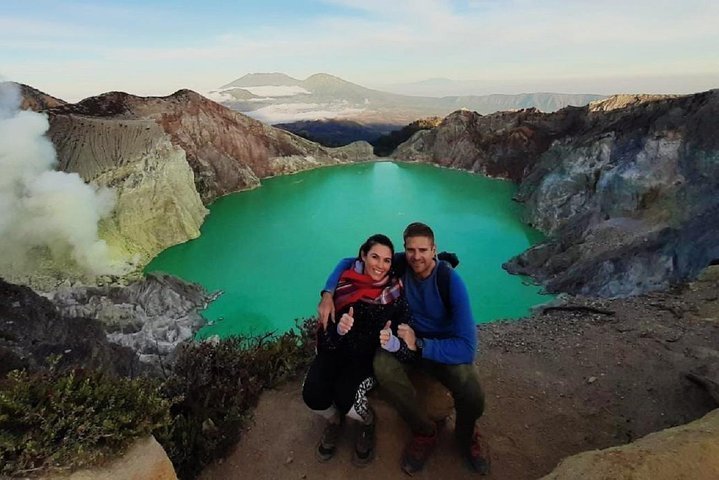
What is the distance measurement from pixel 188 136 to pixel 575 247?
83.7 feet

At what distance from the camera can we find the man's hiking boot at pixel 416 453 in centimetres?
373

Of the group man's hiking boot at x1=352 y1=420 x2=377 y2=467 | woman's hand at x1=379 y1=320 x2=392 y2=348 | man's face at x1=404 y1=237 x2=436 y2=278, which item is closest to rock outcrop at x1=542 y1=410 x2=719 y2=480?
woman's hand at x1=379 y1=320 x2=392 y2=348

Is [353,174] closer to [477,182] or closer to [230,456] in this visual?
[477,182]

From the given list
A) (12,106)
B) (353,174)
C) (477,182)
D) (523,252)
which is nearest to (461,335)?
(523,252)

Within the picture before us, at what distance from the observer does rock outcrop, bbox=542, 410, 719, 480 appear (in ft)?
8.22

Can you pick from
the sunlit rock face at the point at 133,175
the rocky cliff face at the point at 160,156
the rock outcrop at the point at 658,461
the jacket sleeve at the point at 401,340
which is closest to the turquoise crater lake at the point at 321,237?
the sunlit rock face at the point at 133,175

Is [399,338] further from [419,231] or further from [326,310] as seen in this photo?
[419,231]

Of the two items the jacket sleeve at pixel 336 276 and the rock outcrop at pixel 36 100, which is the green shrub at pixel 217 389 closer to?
the jacket sleeve at pixel 336 276

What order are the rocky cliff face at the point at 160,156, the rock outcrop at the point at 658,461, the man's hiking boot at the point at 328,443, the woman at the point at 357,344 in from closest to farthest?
1. the rock outcrop at the point at 658,461
2. the woman at the point at 357,344
3. the man's hiking boot at the point at 328,443
4. the rocky cliff face at the point at 160,156

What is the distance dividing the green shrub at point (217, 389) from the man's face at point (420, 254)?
199 cm

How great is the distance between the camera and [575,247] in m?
18.2

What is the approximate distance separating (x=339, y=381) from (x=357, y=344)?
0.40 metres

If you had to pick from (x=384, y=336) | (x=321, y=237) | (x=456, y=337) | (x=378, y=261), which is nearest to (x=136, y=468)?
(x=384, y=336)

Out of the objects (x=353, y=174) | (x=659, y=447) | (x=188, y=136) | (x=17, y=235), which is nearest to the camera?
(x=659, y=447)
